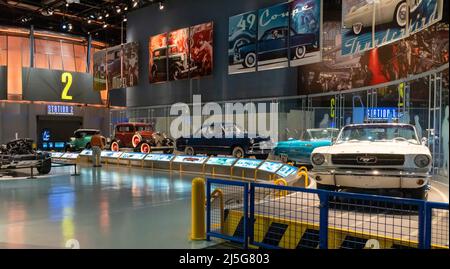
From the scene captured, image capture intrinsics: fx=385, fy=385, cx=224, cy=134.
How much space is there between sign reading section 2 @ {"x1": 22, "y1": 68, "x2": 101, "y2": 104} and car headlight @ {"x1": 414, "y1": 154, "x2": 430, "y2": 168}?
85.8 feet

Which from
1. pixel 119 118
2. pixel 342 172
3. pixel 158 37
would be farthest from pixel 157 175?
pixel 119 118

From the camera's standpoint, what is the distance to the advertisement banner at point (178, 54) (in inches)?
830

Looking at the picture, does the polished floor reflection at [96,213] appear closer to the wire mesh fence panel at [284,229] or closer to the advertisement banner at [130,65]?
the wire mesh fence panel at [284,229]

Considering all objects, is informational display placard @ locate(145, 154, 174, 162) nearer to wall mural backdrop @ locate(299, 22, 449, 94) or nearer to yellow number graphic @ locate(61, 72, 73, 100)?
wall mural backdrop @ locate(299, 22, 449, 94)

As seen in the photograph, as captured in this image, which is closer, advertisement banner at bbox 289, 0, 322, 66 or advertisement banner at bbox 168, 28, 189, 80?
advertisement banner at bbox 289, 0, 322, 66

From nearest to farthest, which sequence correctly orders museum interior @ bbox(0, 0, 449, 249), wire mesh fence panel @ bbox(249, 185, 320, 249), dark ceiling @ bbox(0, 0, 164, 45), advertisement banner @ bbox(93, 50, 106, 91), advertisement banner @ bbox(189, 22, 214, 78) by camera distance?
wire mesh fence panel @ bbox(249, 185, 320, 249) < museum interior @ bbox(0, 0, 449, 249) < advertisement banner @ bbox(189, 22, 214, 78) < dark ceiling @ bbox(0, 0, 164, 45) < advertisement banner @ bbox(93, 50, 106, 91)

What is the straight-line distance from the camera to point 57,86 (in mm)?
27156

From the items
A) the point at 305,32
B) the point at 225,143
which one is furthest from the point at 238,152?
the point at 305,32

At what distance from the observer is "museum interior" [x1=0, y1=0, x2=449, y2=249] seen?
5090 millimetres

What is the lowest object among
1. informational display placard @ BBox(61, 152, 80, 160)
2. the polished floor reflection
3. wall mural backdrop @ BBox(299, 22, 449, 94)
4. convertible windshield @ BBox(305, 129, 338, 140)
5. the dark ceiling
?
the polished floor reflection

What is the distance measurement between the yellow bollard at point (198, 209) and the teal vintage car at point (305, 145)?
25.9ft

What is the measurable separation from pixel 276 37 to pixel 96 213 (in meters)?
11.9

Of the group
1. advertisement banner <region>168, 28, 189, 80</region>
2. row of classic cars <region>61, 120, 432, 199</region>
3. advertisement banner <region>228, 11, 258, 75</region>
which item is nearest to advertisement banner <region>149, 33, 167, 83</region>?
advertisement banner <region>168, 28, 189, 80</region>

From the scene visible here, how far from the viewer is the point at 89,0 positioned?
973 inches
